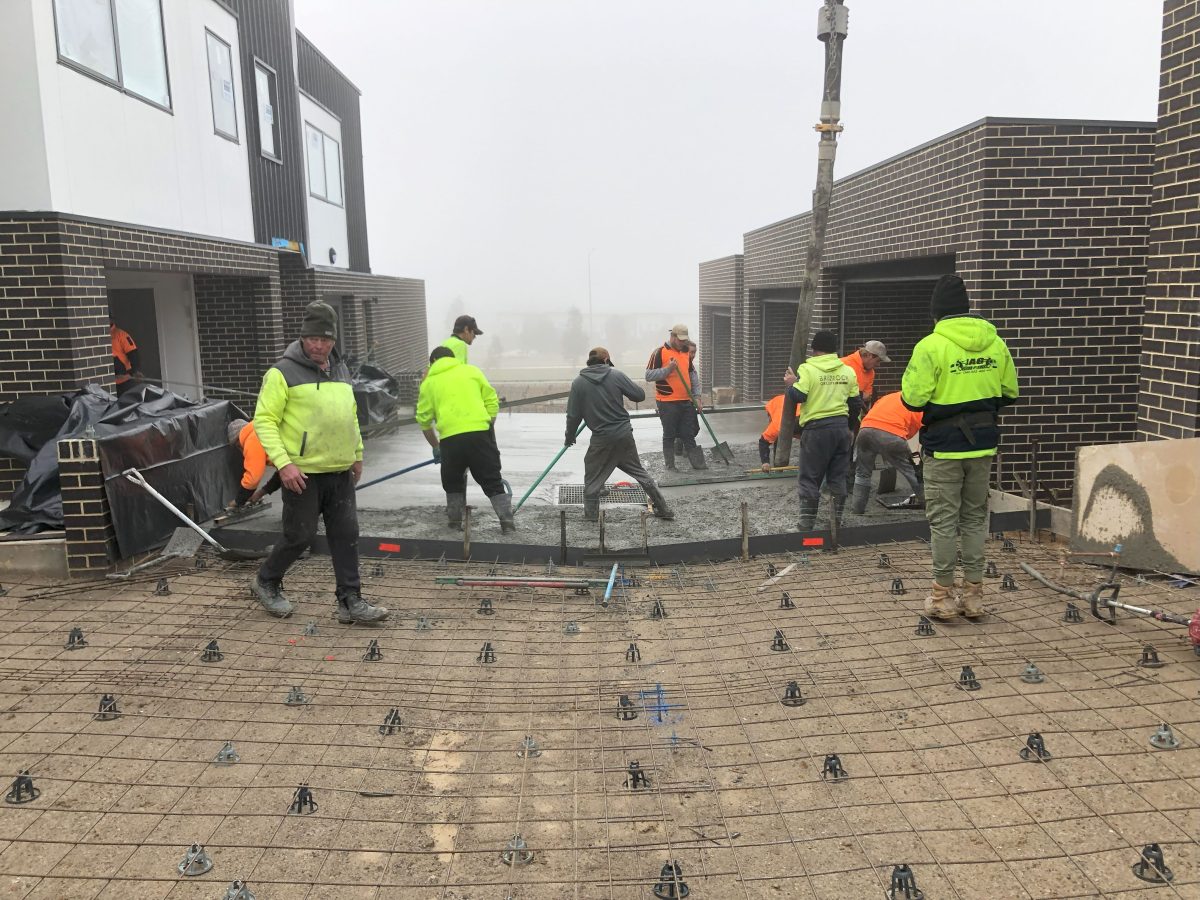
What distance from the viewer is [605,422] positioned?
7711 mm

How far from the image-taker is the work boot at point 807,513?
714 centimetres

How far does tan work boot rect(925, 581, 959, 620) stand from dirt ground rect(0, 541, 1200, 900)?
15cm

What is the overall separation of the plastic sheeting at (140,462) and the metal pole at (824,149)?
533 centimetres

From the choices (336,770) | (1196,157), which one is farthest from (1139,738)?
(1196,157)

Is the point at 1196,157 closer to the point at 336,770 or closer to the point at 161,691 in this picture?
the point at 336,770

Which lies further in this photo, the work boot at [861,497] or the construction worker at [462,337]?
the work boot at [861,497]

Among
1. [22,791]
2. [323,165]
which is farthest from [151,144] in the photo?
[323,165]

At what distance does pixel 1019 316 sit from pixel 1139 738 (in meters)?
4.99

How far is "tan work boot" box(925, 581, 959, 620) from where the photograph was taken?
5105 millimetres

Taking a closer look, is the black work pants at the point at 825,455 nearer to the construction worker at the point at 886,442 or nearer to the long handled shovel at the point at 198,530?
the construction worker at the point at 886,442

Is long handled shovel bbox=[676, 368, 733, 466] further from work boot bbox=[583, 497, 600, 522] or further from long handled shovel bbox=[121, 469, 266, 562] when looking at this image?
long handled shovel bbox=[121, 469, 266, 562]

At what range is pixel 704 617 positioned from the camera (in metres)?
5.56

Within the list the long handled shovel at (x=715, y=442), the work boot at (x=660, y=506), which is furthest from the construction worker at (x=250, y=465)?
the long handled shovel at (x=715, y=442)

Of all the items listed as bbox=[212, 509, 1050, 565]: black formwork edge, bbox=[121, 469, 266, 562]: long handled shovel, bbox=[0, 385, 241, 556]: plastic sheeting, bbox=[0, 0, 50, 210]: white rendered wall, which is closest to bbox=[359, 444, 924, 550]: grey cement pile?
bbox=[212, 509, 1050, 565]: black formwork edge
